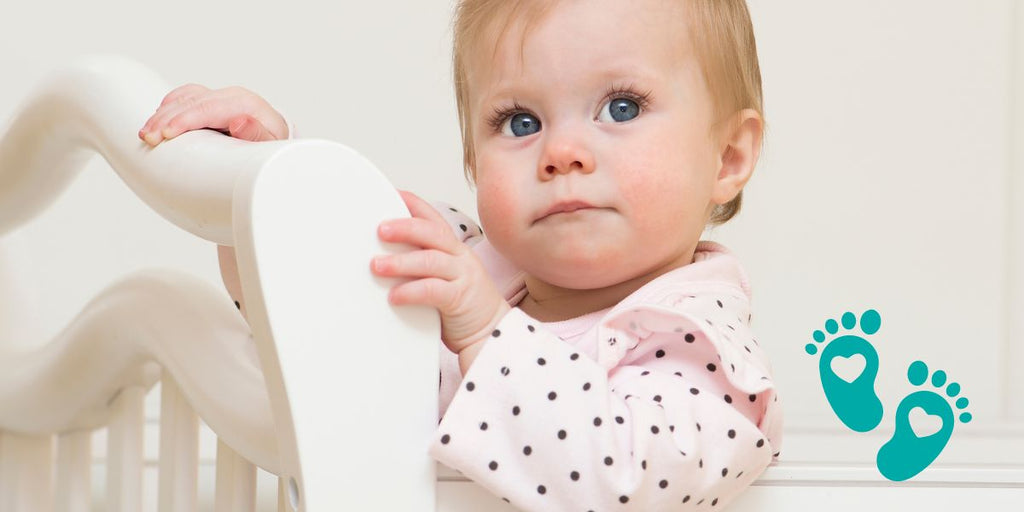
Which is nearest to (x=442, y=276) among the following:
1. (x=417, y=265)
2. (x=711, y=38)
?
(x=417, y=265)

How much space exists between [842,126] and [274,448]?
1305mm

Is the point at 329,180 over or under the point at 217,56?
over

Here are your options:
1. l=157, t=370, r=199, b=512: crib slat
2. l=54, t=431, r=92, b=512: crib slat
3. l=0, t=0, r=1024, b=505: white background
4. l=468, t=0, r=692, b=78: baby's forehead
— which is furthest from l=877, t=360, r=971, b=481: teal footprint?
l=0, t=0, r=1024, b=505: white background

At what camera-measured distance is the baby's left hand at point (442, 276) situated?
0.52 m

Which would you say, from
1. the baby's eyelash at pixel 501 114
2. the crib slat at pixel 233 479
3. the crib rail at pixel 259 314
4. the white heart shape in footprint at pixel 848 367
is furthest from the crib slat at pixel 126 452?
the white heart shape in footprint at pixel 848 367

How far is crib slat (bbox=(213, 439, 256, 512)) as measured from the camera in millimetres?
789

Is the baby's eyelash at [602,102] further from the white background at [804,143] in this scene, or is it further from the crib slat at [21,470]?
the white background at [804,143]

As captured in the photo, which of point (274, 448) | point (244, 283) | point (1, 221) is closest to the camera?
point (244, 283)

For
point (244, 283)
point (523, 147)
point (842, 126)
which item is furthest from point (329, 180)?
point (842, 126)

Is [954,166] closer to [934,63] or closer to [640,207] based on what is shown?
[934,63]

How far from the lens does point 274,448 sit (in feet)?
2.10

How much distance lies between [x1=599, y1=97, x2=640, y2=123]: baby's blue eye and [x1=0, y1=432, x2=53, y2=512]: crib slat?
0.54m

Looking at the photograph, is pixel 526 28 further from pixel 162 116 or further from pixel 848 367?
pixel 848 367

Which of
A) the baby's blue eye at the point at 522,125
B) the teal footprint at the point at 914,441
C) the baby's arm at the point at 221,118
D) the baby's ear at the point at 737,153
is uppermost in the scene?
the baby's arm at the point at 221,118
